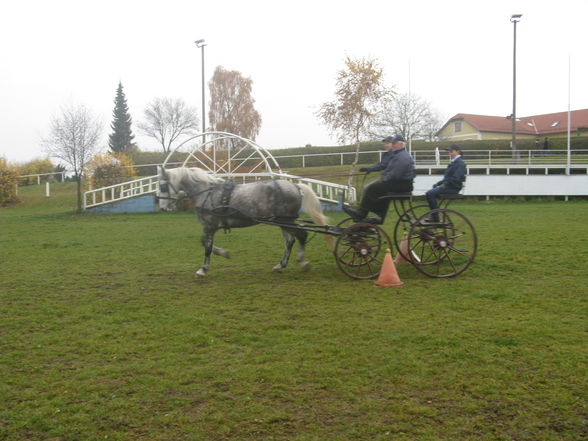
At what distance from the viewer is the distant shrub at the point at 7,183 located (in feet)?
91.4

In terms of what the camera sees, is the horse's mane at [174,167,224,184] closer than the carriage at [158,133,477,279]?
No

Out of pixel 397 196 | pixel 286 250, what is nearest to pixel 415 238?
pixel 397 196

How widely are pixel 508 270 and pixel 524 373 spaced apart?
14.8ft

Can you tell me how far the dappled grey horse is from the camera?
8469 millimetres

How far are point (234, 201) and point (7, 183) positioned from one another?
24459 mm

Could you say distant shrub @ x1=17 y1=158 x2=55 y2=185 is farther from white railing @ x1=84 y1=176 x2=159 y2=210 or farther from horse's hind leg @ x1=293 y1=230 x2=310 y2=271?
horse's hind leg @ x1=293 y1=230 x2=310 y2=271

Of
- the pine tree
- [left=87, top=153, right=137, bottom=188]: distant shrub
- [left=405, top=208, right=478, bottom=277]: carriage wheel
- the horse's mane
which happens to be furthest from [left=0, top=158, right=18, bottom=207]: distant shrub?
the pine tree

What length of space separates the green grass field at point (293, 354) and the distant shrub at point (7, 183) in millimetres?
22138

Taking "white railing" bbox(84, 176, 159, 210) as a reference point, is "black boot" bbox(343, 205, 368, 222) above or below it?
below

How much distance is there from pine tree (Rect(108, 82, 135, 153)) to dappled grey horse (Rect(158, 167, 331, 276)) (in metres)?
59.9

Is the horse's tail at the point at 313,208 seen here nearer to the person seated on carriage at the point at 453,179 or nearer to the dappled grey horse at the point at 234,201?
the dappled grey horse at the point at 234,201

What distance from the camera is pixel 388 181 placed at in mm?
7770

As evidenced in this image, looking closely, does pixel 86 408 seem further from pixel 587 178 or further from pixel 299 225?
pixel 587 178

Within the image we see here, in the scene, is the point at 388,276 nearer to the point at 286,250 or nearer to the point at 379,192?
the point at 379,192
